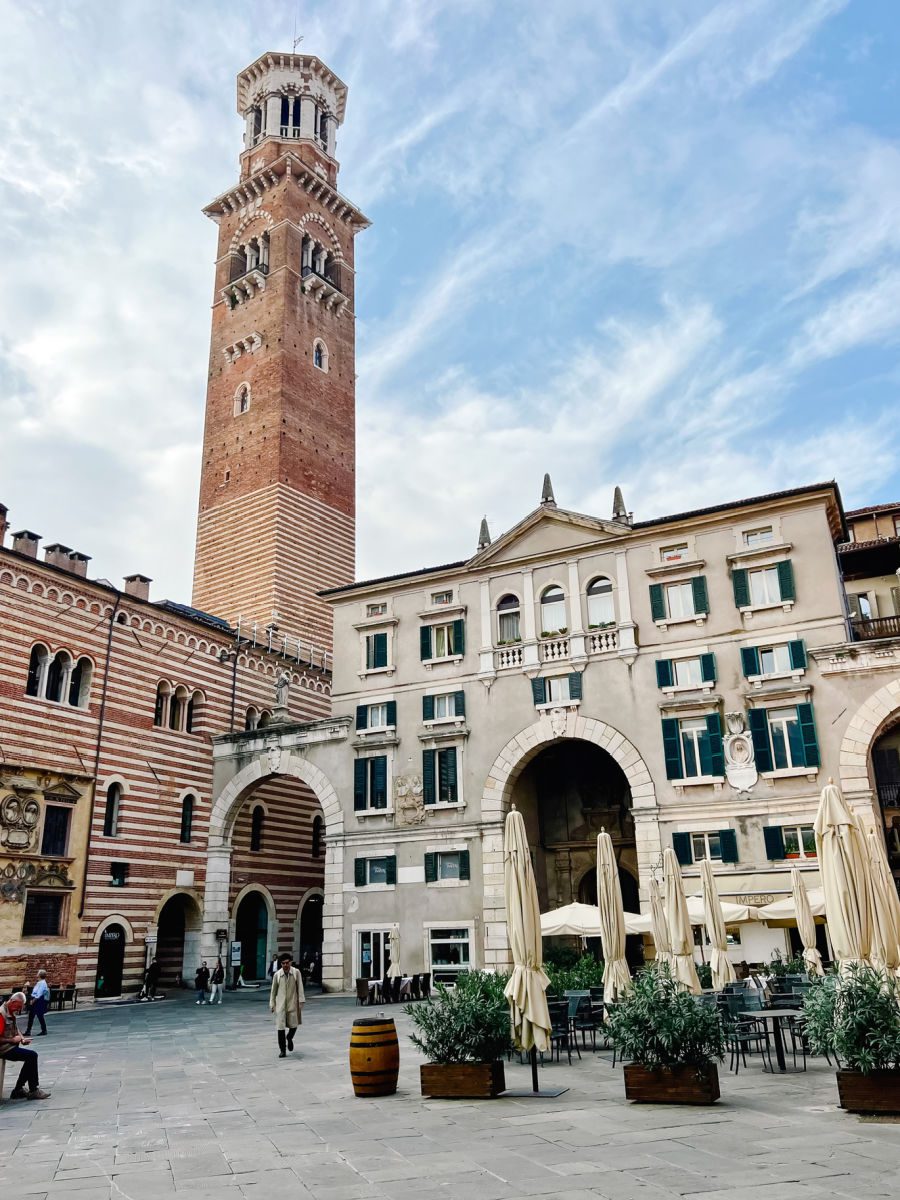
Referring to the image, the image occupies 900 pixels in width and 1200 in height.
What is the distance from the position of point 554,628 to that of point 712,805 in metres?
7.06

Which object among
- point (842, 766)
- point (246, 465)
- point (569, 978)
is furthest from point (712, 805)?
point (246, 465)

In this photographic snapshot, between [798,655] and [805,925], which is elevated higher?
[798,655]

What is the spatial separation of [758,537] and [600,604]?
4.94 m

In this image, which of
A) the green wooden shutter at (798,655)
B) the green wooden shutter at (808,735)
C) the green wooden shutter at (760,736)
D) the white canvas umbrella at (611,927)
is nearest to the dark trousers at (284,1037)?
the white canvas umbrella at (611,927)

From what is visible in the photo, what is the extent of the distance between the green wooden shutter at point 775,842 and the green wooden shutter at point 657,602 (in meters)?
6.54

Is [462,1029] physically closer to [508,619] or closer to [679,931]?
[679,931]

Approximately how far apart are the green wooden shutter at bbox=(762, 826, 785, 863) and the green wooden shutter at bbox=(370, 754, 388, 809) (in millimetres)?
11532

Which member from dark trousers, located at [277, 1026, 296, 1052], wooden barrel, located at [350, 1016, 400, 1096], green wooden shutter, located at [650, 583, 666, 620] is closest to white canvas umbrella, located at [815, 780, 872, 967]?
wooden barrel, located at [350, 1016, 400, 1096]

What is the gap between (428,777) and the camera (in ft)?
94.2

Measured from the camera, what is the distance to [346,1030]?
62.2ft

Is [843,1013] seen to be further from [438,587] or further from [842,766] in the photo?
[438,587]

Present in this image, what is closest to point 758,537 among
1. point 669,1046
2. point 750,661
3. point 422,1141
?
point 750,661

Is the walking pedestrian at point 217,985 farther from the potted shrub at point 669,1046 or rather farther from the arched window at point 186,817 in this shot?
the potted shrub at point 669,1046

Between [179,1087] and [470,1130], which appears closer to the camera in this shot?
[470,1130]
